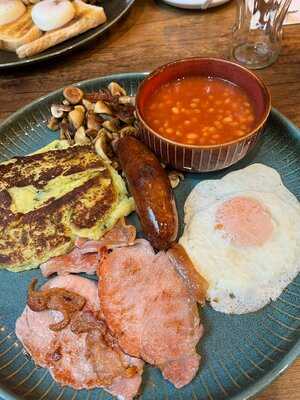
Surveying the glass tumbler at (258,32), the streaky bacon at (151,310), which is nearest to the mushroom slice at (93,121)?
the streaky bacon at (151,310)

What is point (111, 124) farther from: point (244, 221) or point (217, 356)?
point (217, 356)

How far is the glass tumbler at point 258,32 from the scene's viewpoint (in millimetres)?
2734

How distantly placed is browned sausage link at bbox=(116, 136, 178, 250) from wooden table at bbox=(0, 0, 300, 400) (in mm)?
968

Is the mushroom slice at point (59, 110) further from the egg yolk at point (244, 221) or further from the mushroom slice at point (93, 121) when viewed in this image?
the egg yolk at point (244, 221)

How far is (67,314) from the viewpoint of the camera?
1610mm

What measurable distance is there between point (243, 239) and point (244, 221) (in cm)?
8

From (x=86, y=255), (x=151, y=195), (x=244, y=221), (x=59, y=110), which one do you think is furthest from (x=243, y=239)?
(x=59, y=110)

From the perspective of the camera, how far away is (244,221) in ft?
5.92

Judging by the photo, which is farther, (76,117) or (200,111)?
(76,117)

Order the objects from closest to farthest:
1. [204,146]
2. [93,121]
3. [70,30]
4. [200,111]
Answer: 1. [204,146]
2. [200,111]
3. [93,121]
4. [70,30]

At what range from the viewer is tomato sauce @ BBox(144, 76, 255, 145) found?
200cm

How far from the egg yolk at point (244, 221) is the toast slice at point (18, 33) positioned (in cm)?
173

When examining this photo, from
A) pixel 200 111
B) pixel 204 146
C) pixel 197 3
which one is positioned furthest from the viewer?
pixel 197 3

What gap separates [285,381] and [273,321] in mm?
207
